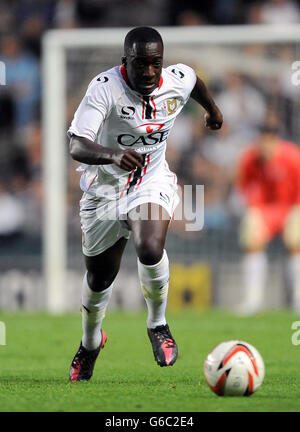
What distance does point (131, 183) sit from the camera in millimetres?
6859

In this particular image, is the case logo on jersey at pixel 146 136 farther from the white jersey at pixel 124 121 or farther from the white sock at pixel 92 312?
the white sock at pixel 92 312

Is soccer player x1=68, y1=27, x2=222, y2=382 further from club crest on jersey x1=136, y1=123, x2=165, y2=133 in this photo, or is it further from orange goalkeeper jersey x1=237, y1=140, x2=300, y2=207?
orange goalkeeper jersey x1=237, y1=140, x2=300, y2=207

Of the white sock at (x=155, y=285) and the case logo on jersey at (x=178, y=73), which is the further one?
the case logo on jersey at (x=178, y=73)

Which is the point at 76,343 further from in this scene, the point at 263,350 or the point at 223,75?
the point at 223,75

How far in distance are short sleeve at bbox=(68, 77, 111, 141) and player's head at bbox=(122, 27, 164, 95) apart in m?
0.22

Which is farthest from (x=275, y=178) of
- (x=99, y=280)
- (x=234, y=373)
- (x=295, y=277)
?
(x=234, y=373)

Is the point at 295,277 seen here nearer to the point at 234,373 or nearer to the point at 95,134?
the point at 95,134

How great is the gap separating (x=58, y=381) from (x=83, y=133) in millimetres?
1774

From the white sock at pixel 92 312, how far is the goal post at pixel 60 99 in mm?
6030

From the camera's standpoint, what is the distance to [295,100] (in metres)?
13.5

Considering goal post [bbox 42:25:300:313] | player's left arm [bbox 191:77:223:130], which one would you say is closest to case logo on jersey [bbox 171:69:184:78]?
player's left arm [bbox 191:77:223:130]

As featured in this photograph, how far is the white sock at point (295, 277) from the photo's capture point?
12.9 metres

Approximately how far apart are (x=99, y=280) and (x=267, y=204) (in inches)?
265

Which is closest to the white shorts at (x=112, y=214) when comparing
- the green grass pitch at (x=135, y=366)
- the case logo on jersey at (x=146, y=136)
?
the case logo on jersey at (x=146, y=136)
